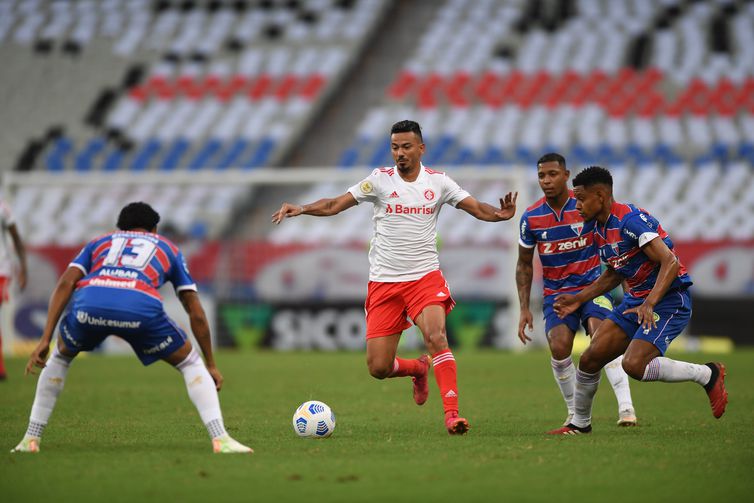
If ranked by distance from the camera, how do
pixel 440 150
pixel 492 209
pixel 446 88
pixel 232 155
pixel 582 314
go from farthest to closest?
pixel 446 88 < pixel 232 155 < pixel 440 150 < pixel 582 314 < pixel 492 209

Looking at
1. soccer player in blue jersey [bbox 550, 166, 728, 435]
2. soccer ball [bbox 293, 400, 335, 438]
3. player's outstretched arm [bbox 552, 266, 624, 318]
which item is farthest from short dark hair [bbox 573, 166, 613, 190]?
soccer ball [bbox 293, 400, 335, 438]

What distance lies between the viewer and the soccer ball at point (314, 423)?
862cm

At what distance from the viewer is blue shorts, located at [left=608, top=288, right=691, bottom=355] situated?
8695 mm

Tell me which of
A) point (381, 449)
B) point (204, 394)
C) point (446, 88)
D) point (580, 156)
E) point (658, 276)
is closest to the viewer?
point (204, 394)

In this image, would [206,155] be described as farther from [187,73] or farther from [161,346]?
[161,346]

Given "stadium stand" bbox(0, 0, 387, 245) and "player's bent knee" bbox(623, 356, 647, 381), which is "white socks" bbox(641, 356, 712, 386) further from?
"stadium stand" bbox(0, 0, 387, 245)

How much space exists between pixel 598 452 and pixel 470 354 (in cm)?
1300

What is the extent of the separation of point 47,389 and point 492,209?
12.9ft

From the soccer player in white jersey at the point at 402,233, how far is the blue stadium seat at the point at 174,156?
23236 mm

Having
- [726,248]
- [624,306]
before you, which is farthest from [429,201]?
[726,248]

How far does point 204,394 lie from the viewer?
7.35 metres

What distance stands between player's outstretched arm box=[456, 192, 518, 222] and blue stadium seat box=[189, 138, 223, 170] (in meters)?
22.9

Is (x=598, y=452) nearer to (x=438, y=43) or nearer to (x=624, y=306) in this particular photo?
(x=624, y=306)

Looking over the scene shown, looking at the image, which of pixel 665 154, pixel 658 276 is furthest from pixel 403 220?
pixel 665 154
